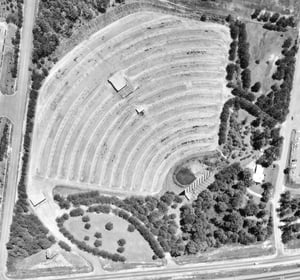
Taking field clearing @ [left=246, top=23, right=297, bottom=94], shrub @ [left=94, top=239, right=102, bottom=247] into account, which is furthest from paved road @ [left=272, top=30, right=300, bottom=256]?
→ shrub @ [left=94, top=239, right=102, bottom=247]

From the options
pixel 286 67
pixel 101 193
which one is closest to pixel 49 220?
pixel 101 193

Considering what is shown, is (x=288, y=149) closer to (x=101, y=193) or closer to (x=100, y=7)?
(x=101, y=193)

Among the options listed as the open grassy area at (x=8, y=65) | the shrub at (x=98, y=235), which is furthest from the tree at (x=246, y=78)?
the open grassy area at (x=8, y=65)

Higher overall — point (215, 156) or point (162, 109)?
point (162, 109)

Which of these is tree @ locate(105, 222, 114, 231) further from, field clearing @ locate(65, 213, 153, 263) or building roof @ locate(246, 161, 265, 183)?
building roof @ locate(246, 161, 265, 183)

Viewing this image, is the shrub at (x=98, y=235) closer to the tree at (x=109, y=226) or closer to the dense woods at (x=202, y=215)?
the tree at (x=109, y=226)

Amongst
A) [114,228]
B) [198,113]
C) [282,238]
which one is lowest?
[282,238]
